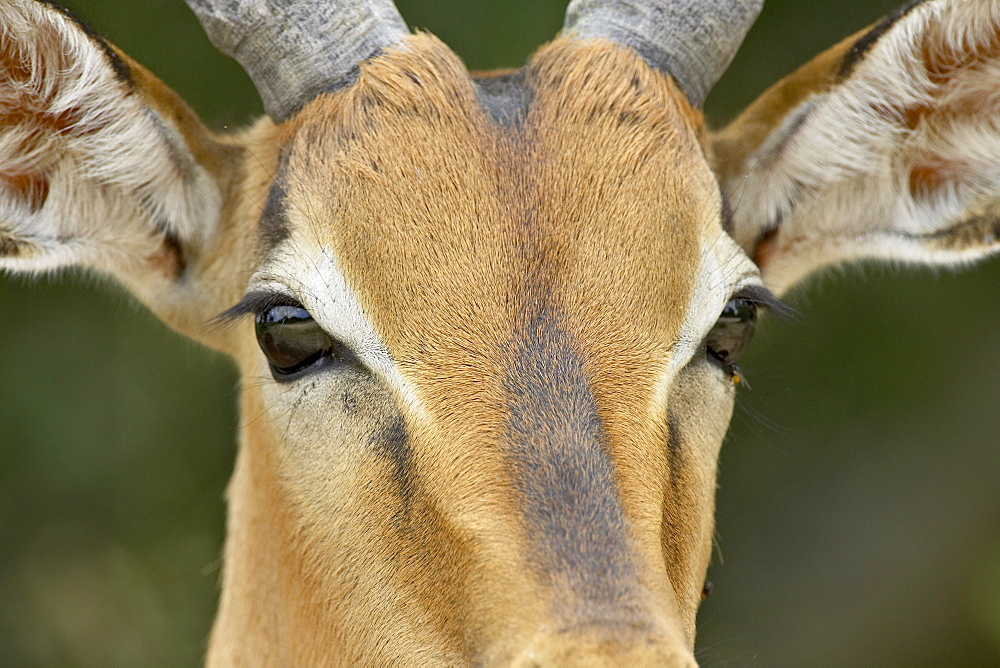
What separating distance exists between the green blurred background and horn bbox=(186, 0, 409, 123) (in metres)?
3.72

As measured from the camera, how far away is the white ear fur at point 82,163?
12.2 feet

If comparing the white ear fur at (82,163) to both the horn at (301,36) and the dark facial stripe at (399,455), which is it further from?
the dark facial stripe at (399,455)

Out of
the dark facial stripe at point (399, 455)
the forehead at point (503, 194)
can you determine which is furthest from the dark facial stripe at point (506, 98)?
the dark facial stripe at point (399, 455)

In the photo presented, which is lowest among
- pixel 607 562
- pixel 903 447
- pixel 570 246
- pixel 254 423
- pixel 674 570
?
pixel 903 447

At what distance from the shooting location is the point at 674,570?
11.0 feet

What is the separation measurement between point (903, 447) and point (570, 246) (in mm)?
7197

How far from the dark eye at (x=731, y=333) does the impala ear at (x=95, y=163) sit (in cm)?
201

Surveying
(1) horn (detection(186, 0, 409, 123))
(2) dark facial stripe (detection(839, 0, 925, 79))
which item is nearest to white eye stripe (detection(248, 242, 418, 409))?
(1) horn (detection(186, 0, 409, 123))

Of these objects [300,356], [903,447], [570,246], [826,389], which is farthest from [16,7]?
[903,447]

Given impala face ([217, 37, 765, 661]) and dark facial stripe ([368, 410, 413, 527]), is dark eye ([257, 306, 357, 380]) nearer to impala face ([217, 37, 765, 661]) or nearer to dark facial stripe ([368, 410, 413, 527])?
impala face ([217, 37, 765, 661])

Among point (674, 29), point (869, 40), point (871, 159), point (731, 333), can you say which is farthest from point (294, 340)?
point (871, 159)

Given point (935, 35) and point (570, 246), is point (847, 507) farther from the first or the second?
point (570, 246)

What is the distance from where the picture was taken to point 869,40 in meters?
4.04

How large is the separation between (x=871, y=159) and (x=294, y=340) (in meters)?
2.44
